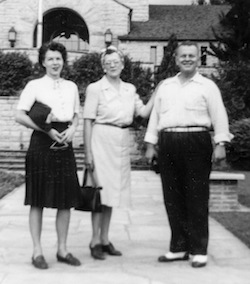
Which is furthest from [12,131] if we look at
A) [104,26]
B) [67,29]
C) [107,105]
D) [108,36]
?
[107,105]

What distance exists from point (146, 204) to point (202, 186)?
438cm

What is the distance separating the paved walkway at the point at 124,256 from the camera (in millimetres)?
4441

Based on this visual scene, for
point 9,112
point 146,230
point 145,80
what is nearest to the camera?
point 146,230

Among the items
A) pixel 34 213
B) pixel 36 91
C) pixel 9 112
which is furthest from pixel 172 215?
pixel 9 112

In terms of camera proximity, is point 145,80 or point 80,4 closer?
point 145,80

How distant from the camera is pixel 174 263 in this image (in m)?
5.05

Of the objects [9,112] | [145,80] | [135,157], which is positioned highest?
[145,80]

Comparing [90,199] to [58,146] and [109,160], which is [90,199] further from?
[58,146]

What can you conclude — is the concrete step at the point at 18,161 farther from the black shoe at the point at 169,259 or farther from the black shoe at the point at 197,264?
the black shoe at the point at 197,264

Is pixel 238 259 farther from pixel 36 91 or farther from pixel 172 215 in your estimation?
pixel 36 91

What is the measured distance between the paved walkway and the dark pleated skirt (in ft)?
1.87

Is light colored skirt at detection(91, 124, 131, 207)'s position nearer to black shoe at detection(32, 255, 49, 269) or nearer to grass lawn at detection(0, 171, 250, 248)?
black shoe at detection(32, 255, 49, 269)

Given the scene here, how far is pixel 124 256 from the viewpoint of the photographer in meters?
5.30

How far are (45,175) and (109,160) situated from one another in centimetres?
65
